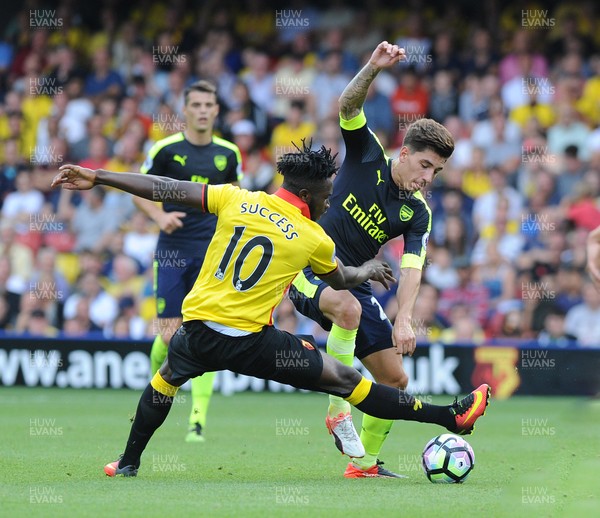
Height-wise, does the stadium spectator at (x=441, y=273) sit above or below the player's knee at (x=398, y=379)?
above

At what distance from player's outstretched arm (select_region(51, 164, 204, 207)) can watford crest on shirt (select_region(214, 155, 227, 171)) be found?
3.44 metres

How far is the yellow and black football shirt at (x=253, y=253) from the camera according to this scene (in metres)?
6.87

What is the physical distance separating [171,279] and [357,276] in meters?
3.48

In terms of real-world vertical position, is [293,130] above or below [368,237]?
above

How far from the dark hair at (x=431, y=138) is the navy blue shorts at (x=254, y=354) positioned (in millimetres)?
1577

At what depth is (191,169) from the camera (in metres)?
10.2

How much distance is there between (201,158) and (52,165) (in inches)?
302

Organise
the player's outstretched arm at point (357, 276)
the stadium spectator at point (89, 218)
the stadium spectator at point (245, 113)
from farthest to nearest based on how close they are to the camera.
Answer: the stadium spectator at point (245, 113) → the stadium spectator at point (89, 218) → the player's outstretched arm at point (357, 276)

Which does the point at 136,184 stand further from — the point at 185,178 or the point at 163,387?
the point at 185,178

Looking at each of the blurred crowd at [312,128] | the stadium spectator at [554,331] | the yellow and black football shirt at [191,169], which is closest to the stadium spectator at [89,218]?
the blurred crowd at [312,128]

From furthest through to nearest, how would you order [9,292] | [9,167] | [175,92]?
[175,92], [9,167], [9,292]

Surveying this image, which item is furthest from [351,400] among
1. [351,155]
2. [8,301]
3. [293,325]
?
[8,301]

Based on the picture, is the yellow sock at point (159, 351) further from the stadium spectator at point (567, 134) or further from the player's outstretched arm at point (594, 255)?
the stadium spectator at point (567, 134)

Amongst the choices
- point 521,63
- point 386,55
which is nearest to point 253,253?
point 386,55
